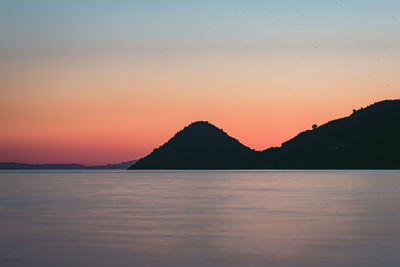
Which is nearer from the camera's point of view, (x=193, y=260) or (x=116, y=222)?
(x=193, y=260)

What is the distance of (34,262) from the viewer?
1822 cm

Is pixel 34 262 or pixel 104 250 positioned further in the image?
pixel 104 250

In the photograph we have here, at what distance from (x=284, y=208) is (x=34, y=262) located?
83.9 feet

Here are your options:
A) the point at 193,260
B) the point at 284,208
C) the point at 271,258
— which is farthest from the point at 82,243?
the point at 284,208

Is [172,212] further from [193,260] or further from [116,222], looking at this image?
[193,260]

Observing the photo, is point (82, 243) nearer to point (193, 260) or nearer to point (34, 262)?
point (34, 262)

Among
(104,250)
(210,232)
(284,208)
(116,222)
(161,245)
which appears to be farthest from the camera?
(284,208)

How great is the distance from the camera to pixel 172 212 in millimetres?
37750

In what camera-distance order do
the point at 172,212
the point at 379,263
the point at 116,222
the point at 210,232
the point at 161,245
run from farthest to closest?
the point at 172,212
the point at 116,222
the point at 210,232
the point at 161,245
the point at 379,263

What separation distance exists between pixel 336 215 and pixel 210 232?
11826 mm

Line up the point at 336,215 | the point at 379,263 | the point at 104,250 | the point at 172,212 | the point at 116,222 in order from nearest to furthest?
the point at 379,263, the point at 104,250, the point at 116,222, the point at 336,215, the point at 172,212

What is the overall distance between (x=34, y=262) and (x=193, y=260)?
4.75m

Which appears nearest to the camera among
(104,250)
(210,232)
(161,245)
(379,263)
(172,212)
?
(379,263)

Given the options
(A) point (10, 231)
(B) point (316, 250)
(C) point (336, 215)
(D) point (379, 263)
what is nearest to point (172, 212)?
(C) point (336, 215)
